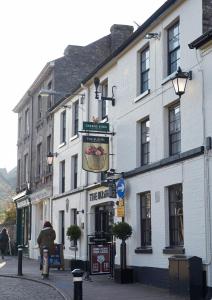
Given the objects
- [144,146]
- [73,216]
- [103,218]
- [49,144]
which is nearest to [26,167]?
[49,144]

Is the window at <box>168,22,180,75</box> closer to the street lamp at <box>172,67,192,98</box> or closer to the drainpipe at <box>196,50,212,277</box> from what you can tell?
the street lamp at <box>172,67,192,98</box>

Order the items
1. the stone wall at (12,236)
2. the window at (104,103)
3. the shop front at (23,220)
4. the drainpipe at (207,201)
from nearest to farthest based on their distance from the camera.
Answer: the drainpipe at (207,201) → the window at (104,103) → the shop front at (23,220) → the stone wall at (12,236)

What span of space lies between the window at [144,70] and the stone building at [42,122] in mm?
10216

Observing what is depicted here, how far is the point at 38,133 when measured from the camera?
3281cm

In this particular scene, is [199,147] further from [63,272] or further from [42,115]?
[42,115]

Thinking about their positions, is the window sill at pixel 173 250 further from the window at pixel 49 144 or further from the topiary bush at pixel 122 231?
the window at pixel 49 144

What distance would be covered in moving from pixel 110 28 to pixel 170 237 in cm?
1720

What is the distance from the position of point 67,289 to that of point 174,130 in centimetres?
541

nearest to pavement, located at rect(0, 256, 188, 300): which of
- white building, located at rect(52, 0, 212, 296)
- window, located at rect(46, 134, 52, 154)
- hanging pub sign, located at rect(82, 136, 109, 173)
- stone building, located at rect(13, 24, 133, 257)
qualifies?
white building, located at rect(52, 0, 212, 296)

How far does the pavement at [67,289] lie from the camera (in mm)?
14133

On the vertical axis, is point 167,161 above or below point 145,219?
above

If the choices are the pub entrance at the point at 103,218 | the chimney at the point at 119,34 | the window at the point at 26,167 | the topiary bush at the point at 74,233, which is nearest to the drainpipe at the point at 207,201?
the pub entrance at the point at 103,218

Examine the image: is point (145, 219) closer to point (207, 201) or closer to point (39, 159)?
point (207, 201)

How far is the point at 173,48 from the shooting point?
1645 centimetres
